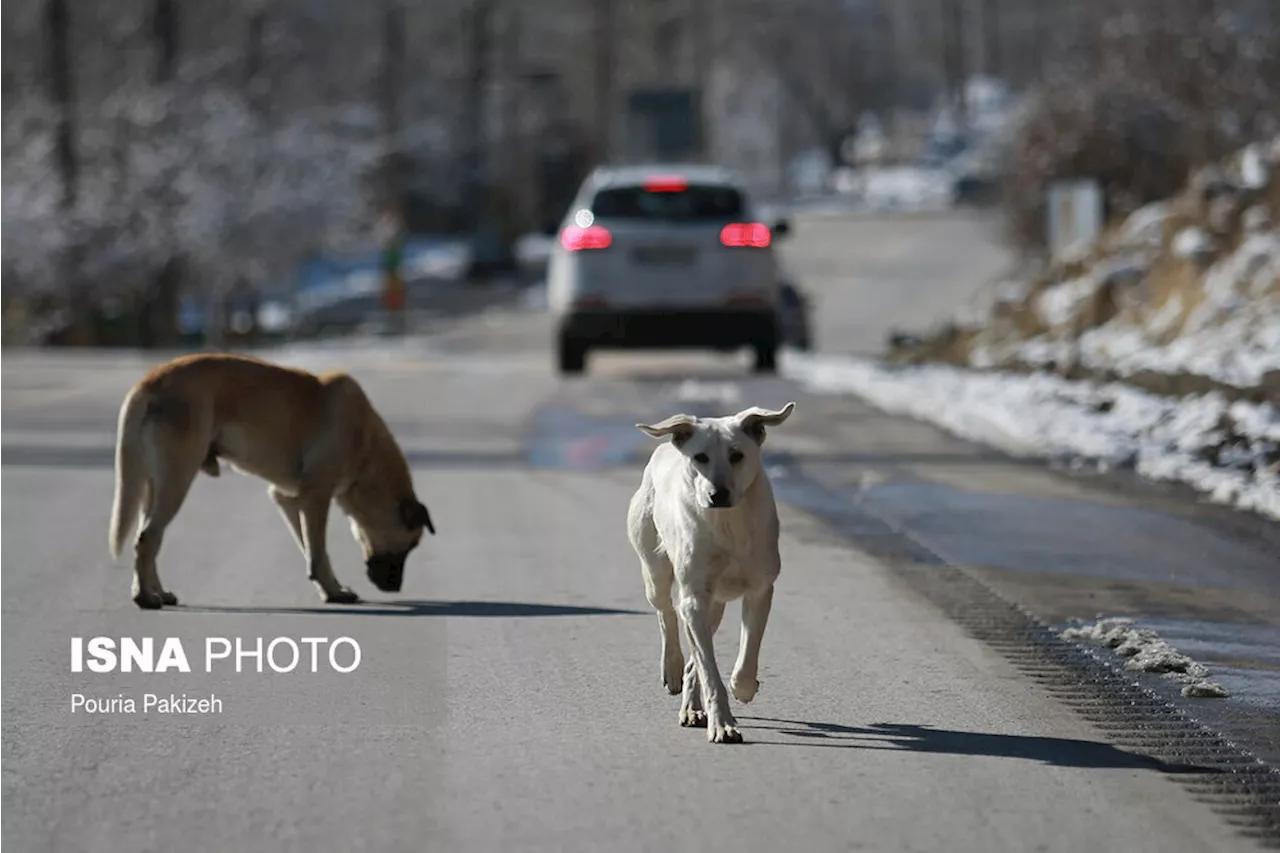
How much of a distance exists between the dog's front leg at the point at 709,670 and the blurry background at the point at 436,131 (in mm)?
26081

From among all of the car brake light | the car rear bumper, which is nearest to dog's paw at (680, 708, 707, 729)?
the car rear bumper

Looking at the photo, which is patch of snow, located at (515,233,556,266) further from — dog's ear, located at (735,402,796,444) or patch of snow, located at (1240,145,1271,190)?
dog's ear, located at (735,402,796,444)

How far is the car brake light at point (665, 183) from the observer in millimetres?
22969

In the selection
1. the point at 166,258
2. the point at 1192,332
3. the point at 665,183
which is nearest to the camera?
the point at 1192,332

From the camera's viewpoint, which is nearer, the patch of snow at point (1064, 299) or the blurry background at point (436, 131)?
the patch of snow at point (1064, 299)

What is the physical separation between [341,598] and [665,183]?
1324 cm

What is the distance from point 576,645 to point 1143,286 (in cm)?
1643

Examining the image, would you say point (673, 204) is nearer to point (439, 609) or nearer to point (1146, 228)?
point (1146, 228)

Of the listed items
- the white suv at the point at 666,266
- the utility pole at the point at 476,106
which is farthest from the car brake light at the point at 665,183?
the utility pole at the point at 476,106

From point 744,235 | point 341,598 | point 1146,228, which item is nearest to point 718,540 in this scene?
point 341,598

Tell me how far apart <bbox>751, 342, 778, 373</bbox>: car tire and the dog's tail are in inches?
548

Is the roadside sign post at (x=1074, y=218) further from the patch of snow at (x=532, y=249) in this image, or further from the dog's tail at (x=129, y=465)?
the patch of snow at (x=532, y=249)

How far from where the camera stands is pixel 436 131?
81562mm

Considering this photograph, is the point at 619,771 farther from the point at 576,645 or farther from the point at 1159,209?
the point at 1159,209
